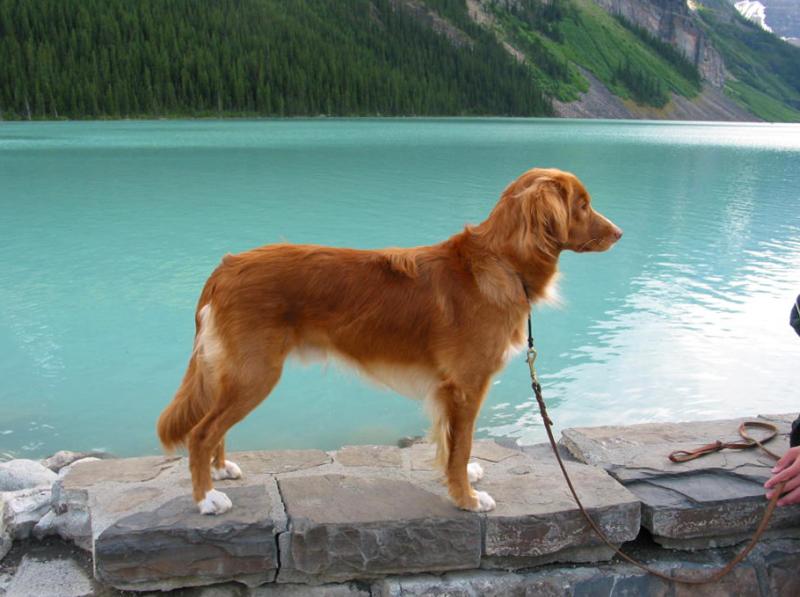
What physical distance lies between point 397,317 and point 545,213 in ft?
3.44

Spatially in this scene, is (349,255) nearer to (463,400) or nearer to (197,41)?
(463,400)

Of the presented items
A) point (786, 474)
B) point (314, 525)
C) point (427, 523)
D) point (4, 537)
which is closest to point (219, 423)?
point (314, 525)

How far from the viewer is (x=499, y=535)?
13.3ft

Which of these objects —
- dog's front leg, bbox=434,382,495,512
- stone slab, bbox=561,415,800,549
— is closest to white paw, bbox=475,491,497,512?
dog's front leg, bbox=434,382,495,512

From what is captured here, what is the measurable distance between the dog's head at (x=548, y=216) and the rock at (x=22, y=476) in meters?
4.33

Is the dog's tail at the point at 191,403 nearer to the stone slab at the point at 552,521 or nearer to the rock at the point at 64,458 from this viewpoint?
the stone slab at the point at 552,521

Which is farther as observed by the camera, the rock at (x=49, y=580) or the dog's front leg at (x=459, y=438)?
the dog's front leg at (x=459, y=438)

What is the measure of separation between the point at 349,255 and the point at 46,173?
3050 cm

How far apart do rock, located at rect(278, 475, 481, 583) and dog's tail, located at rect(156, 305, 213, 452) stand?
2.40 feet

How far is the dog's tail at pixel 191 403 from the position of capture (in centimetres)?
406

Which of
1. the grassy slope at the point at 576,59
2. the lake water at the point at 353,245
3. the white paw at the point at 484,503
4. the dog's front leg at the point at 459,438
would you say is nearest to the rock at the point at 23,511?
the lake water at the point at 353,245

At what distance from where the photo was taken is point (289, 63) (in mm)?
118625

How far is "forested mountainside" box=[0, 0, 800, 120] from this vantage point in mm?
96375

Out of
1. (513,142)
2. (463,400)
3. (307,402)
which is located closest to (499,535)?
(463,400)
